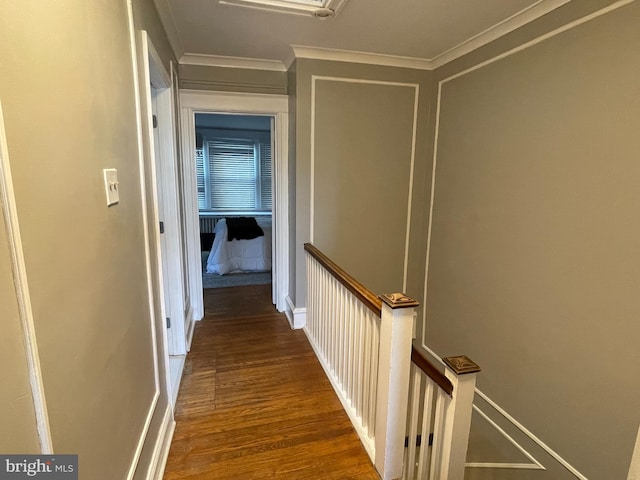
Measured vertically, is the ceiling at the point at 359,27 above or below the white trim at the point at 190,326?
above

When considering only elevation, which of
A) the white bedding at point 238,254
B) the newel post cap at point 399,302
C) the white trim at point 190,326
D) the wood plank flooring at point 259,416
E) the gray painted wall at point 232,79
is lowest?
the wood plank flooring at point 259,416

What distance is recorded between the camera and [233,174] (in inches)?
265

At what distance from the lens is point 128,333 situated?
130 cm

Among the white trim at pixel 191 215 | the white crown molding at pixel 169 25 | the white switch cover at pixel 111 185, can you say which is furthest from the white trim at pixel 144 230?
the white trim at pixel 191 215

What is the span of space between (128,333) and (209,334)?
1836 millimetres

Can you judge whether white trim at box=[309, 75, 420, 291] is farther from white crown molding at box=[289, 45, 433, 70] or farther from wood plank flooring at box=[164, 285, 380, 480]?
wood plank flooring at box=[164, 285, 380, 480]

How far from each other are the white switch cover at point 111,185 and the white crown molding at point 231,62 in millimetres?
2157

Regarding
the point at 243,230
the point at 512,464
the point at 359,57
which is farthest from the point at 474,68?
the point at 243,230

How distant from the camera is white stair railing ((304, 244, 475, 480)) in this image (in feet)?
4.25

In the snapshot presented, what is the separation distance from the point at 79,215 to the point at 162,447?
4.34 feet

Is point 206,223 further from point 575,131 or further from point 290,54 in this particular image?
point 575,131

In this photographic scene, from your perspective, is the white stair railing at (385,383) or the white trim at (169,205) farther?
the white trim at (169,205)

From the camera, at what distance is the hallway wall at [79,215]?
0.70m

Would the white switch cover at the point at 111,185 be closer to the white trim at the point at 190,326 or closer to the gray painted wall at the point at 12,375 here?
the gray painted wall at the point at 12,375
